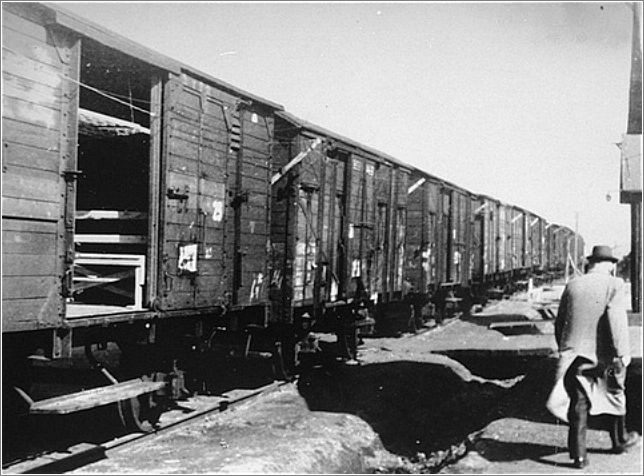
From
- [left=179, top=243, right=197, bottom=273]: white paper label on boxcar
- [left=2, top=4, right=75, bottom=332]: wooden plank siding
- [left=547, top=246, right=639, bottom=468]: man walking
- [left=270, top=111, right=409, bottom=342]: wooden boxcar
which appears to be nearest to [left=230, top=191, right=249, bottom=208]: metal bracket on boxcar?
[left=179, top=243, right=197, bottom=273]: white paper label on boxcar

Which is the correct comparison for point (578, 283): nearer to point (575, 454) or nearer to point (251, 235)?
point (575, 454)

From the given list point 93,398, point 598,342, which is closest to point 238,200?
point 93,398

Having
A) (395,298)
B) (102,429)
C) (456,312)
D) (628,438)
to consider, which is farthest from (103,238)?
(456,312)

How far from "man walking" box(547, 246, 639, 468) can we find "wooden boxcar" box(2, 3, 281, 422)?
3.96m

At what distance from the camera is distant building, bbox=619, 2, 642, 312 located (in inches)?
274

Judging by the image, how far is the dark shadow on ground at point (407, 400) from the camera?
8.59 metres

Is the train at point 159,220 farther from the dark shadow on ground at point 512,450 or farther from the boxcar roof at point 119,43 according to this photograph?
the dark shadow on ground at point 512,450

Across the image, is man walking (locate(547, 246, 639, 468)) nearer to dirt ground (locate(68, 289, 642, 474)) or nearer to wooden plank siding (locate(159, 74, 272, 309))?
dirt ground (locate(68, 289, 642, 474))

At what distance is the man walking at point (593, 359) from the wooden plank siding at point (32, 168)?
4.31 meters

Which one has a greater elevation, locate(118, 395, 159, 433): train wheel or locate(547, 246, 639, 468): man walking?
locate(547, 246, 639, 468): man walking

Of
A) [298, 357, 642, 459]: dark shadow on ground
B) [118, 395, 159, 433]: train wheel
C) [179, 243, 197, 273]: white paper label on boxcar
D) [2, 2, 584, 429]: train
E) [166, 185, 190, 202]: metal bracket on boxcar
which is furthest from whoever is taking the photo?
[298, 357, 642, 459]: dark shadow on ground

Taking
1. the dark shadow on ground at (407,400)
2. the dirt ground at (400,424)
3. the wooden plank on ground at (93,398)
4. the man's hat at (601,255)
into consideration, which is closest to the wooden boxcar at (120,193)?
the wooden plank on ground at (93,398)

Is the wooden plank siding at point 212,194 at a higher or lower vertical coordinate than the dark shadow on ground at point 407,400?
higher

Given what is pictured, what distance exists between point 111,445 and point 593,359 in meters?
4.56
